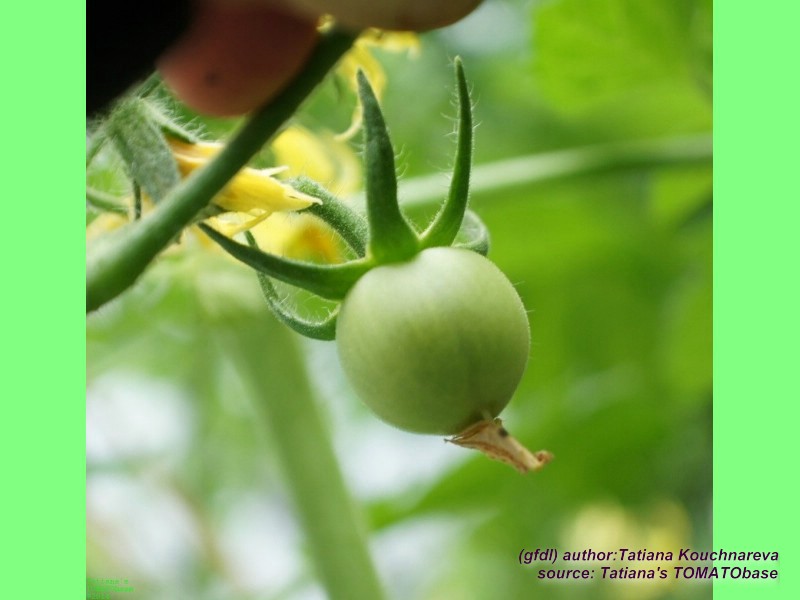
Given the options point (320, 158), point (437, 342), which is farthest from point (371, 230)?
point (320, 158)

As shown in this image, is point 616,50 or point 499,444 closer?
point 499,444

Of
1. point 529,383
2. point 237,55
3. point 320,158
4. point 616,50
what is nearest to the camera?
point 237,55

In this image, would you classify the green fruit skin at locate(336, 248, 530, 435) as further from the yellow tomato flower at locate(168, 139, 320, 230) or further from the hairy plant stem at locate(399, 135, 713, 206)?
the hairy plant stem at locate(399, 135, 713, 206)

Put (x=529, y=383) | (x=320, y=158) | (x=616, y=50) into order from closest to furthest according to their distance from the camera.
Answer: (x=320, y=158)
(x=616, y=50)
(x=529, y=383)

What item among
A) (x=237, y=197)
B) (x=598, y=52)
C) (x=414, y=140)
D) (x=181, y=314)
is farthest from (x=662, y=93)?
(x=237, y=197)

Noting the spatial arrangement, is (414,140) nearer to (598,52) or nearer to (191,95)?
(598,52)

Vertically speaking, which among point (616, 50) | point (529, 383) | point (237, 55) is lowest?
point (529, 383)

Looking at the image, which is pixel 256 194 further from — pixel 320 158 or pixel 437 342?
pixel 320 158
